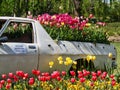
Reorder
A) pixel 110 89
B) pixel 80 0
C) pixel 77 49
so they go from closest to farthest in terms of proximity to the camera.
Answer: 1. pixel 110 89
2. pixel 77 49
3. pixel 80 0

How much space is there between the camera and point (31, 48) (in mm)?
8430

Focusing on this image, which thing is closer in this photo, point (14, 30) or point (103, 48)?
point (14, 30)

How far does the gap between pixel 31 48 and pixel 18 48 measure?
0.30m

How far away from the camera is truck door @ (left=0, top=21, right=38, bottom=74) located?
805 cm

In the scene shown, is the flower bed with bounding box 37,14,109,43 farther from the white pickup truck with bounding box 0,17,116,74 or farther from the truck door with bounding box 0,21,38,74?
the truck door with bounding box 0,21,38,74

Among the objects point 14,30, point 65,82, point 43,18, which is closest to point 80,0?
point 43,18

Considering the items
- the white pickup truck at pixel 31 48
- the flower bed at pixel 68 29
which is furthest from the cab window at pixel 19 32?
the flower bed at pixel 68 29

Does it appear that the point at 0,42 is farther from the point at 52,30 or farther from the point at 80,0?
the point at 80,0

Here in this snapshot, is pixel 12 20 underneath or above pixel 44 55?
above

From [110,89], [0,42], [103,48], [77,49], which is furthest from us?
[103,48]

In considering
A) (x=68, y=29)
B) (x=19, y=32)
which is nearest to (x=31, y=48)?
(x=19, y=32)

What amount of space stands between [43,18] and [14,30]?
1546 millimetres

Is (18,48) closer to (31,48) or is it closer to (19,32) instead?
(31,48)

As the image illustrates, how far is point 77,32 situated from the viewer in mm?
10086
